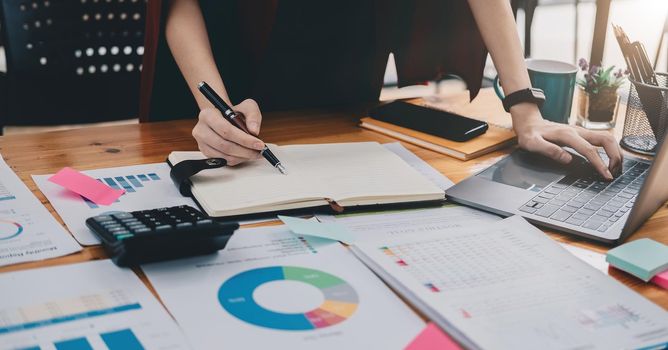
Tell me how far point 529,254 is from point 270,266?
0.32m

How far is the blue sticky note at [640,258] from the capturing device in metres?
0.85

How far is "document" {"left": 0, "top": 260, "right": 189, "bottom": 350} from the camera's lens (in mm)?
661

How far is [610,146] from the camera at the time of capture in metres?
1.18

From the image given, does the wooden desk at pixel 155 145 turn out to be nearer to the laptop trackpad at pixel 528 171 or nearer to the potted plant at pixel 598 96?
the laptop trackpad at pixel 528 171

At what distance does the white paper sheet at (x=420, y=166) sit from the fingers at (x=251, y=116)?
0.84 feet

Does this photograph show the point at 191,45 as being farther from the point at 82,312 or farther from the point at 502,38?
the point at 82,312

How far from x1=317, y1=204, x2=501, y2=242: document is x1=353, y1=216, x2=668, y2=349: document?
0.04 m

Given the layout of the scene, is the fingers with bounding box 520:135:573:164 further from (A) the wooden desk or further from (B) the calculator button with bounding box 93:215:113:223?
(B) the calculator button with bounding box 93:215:113:223

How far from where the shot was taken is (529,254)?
88cm

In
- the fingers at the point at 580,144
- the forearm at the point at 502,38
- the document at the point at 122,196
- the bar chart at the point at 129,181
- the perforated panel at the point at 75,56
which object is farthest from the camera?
the perforated panel at the point at 75,56

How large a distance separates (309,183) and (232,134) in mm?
141

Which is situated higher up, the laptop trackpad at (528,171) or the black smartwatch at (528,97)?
the black smartwatch at (528,97)

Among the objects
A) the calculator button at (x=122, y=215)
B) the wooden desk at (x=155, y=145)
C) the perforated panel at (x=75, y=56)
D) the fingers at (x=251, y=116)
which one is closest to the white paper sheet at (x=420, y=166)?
the wooden desk at (x=155, y=145)

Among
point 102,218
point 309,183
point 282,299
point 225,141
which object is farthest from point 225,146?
point 282,299
